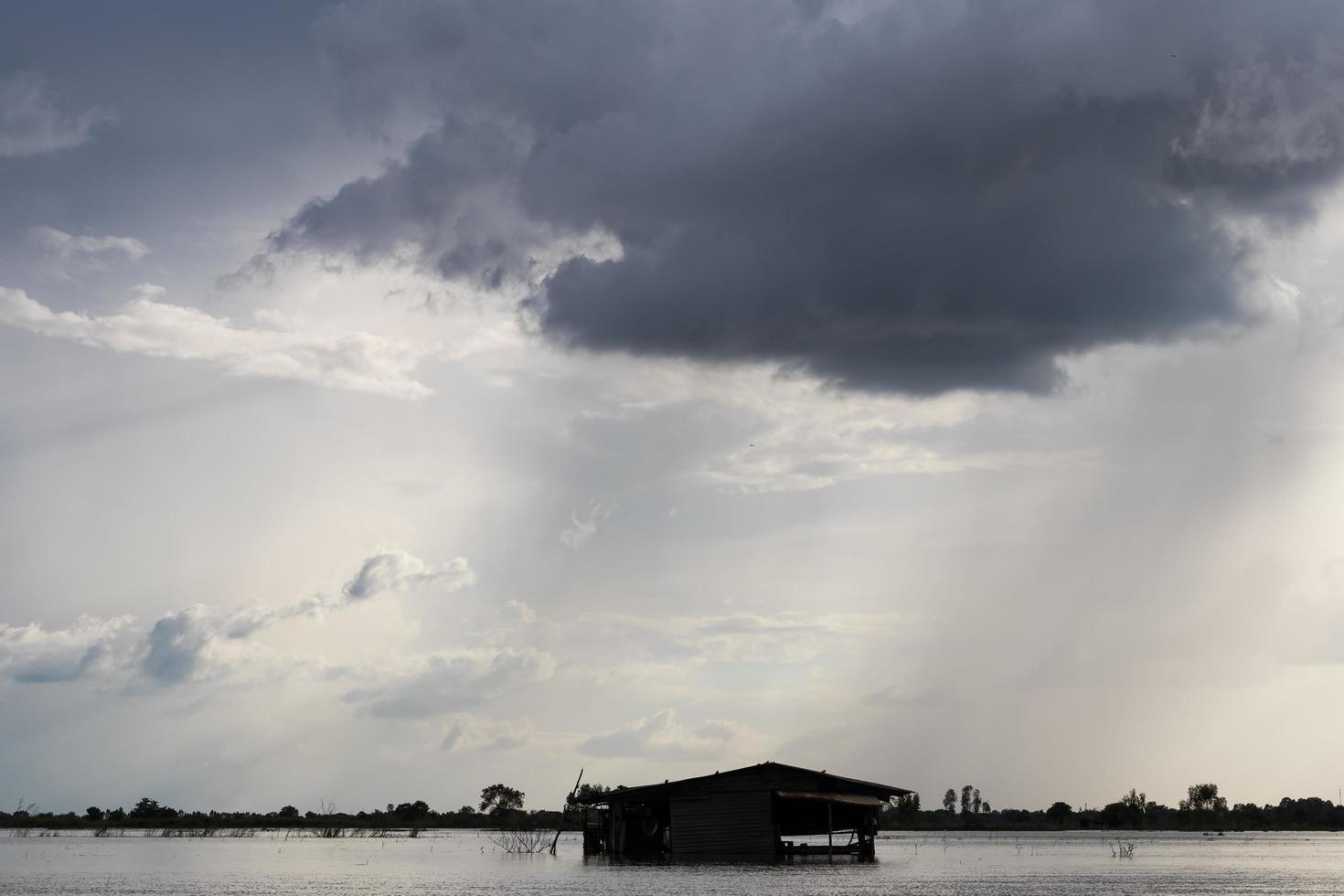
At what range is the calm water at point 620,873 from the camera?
55.9 m

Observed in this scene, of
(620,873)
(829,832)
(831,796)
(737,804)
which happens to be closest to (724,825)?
(737,804)

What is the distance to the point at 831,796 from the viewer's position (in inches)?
2928

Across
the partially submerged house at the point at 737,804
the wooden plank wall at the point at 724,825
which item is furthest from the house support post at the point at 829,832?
the wooden plank wall at the point at 724,825

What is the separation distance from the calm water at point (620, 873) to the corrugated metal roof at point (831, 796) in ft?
12.0

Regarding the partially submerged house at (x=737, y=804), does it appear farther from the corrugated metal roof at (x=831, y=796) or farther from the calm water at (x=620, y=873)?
the calm water at (x=620, y=873)

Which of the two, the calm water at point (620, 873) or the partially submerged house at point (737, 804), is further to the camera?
the partially submerged house at point (737, 804)

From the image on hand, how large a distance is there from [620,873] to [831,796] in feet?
48.5

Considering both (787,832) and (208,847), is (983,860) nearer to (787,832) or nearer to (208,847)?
(787,832)

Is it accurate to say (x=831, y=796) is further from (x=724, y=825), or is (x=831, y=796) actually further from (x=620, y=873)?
(x=620, y=873)

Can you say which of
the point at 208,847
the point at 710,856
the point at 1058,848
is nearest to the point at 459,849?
the point at 208,847

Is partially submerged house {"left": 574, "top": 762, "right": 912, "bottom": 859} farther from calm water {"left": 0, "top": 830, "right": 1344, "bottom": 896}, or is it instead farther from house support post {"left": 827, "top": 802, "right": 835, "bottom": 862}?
calm water {"left": 0, "top": 830, "right": 1344, "bottom": 896}

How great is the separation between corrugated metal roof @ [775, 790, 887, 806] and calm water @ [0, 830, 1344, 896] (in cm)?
367

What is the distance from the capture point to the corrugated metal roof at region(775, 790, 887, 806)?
7138 cm

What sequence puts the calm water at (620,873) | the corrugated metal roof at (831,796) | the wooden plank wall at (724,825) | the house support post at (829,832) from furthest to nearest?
the house support post at (829,832), the wooden plank wall at (724,825), the corrugated metal roof at (831,796), the calm water at (620,873)
